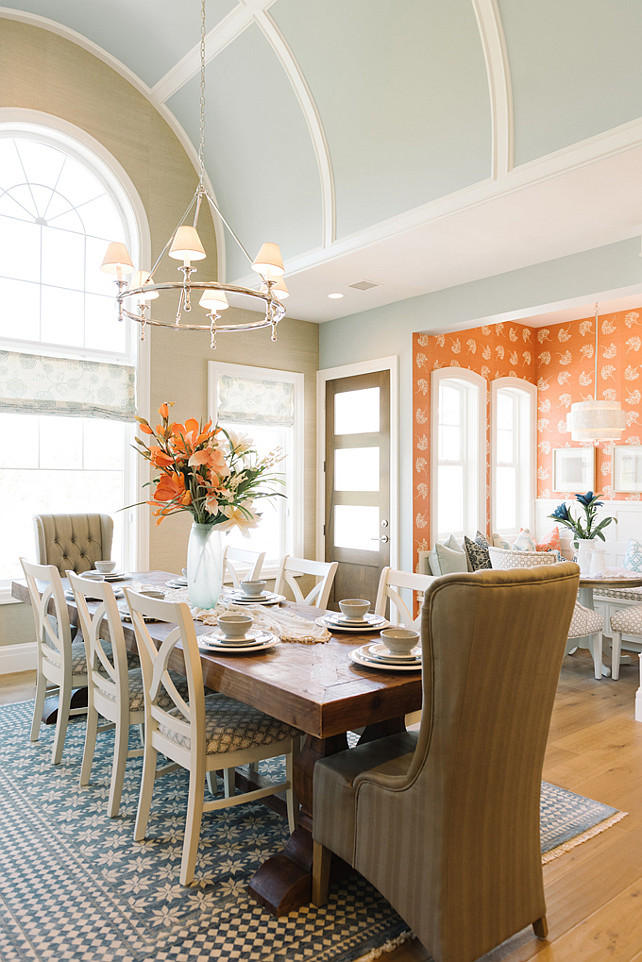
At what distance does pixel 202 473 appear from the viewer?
272cm

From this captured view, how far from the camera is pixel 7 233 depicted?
4.56 meters

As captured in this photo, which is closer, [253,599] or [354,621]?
[354,621]

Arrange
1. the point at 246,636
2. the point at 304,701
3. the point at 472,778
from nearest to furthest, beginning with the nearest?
the point at 472,778
the point at 304,701
the point at 246,636

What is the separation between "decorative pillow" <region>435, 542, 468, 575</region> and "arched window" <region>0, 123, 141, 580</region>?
233 centimetres

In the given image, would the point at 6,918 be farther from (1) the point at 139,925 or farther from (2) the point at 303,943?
(2) the point at 303,943

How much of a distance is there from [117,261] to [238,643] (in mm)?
1708

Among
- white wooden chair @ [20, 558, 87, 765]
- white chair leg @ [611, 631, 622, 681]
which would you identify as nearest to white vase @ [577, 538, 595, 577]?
white chair leg @ [611, 631, 622, 681]

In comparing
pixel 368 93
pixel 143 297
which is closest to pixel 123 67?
pixel 368 93

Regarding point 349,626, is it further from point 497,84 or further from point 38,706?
point 497,84

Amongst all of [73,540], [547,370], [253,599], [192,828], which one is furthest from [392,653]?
[547,370]

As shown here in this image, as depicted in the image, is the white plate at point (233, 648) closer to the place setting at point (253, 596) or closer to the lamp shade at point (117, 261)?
the place setting at point (253, 596)

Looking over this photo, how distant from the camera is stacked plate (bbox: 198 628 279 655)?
7.65 ft

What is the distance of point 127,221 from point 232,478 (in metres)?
3.12

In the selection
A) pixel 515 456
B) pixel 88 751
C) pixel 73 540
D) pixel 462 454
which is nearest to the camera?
pixel 88 751
